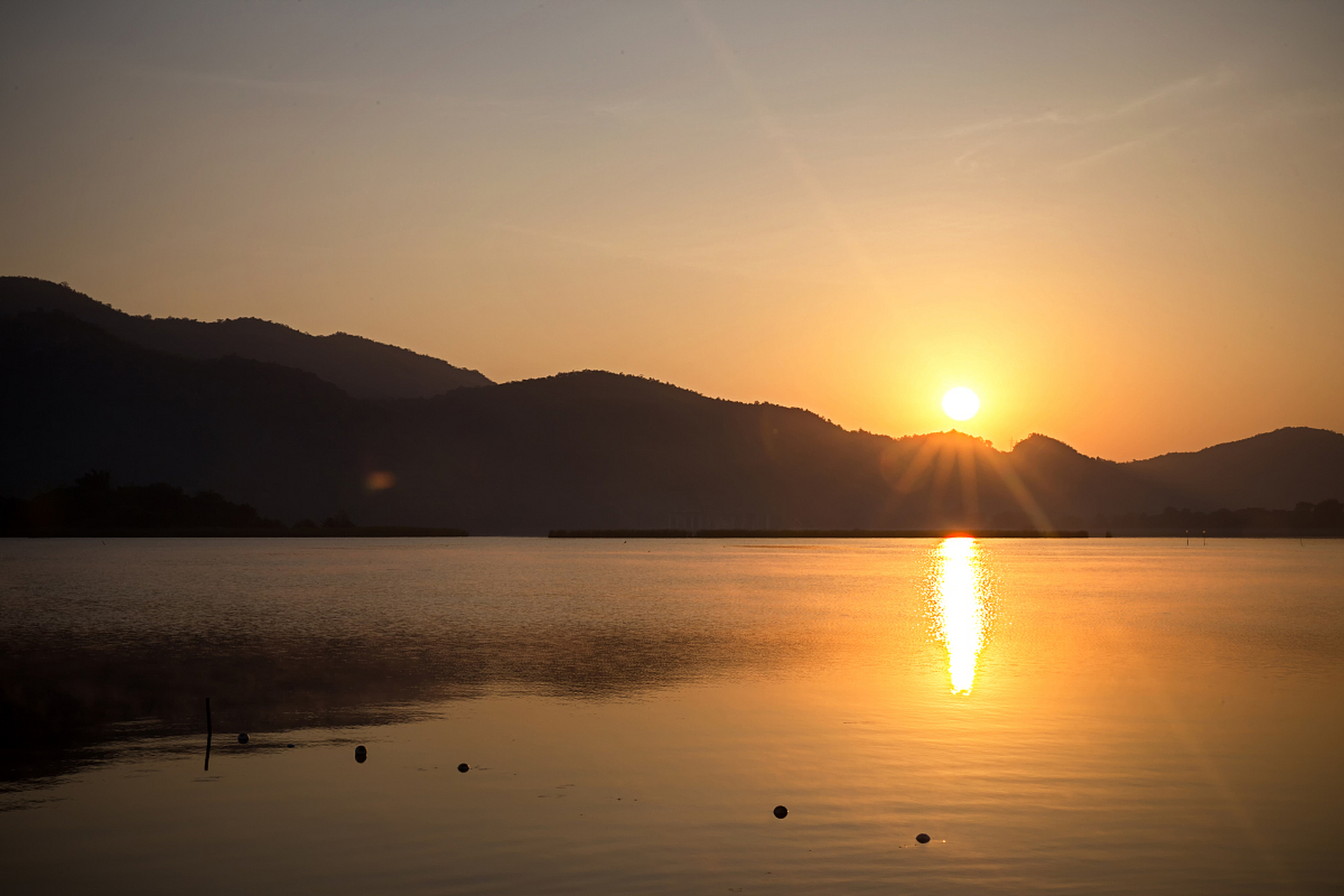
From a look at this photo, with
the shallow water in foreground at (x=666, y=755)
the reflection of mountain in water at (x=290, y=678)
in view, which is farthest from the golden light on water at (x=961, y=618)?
the reflection of mountain in water at (x=290, y=678)

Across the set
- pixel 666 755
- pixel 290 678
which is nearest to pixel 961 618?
pixel 290 678

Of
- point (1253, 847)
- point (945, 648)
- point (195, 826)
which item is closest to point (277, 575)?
point (945, 648)

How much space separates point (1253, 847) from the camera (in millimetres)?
16547

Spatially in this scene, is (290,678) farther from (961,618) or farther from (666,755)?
(961,618)

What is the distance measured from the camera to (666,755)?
22.6 m

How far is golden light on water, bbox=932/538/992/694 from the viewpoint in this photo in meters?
36.7

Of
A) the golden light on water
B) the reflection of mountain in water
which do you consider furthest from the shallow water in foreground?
the golden light on water

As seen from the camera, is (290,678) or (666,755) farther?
(290,678)

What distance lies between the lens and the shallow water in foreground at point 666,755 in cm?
1548

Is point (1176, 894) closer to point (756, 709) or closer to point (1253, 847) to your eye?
point (1253, 847)

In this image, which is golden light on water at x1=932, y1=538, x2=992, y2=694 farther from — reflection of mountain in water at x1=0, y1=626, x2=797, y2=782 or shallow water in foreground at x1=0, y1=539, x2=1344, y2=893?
reflection of mountain in water at x1=0, y1=626, x2=797, y2=782

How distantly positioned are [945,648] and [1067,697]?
1253cm

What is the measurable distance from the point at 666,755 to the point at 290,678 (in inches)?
604

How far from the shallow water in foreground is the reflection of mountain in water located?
7.1 inches
